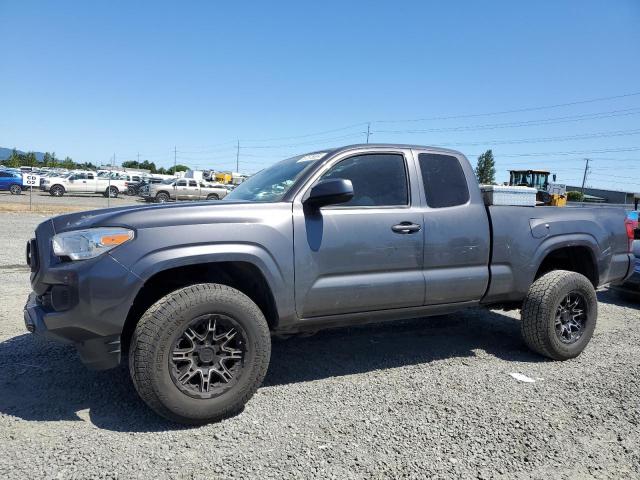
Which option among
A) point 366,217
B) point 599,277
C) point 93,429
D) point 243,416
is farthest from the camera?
point 599,277

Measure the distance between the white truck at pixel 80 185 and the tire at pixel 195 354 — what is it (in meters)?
33.7

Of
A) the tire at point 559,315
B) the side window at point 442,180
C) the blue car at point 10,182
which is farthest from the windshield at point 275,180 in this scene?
the blue car at point 10,182

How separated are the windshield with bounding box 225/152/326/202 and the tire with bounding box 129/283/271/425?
909 millimetres

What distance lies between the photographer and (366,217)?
363cm

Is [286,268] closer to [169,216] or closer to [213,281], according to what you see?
[213,281]

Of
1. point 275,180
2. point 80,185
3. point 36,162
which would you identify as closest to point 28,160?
point 36,162

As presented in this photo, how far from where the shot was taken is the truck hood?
117 inches

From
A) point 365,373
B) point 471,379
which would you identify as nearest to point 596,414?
point 471,379

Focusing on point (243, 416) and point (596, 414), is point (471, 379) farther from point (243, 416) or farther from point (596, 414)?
point (243, 416)

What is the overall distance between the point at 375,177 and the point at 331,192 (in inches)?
29.2

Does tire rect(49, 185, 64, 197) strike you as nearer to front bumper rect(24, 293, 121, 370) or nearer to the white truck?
→ the white truck

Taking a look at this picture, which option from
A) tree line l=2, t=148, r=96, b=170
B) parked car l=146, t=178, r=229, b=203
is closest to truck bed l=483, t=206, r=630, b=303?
parked car l=146, t=178, r=229, b=203

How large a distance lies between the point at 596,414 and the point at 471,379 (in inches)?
35.5

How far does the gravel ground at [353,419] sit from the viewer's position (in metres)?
2.62
